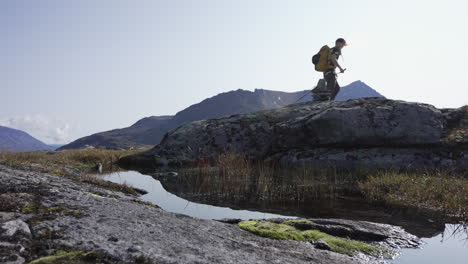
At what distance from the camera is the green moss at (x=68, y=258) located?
93.4 inches

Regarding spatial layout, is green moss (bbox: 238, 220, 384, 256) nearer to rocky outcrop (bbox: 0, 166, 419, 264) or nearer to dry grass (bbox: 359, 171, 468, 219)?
rocky outcrop (bbox: 0, 166, 419, 264)

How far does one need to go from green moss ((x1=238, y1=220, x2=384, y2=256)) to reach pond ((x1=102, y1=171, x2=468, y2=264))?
367 millimetres

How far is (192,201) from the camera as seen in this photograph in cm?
718

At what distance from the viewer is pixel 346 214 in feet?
20.4

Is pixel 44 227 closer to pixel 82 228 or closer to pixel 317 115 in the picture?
pixel 82 228

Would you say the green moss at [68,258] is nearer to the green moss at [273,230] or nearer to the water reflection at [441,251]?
the green moss at [273,230]

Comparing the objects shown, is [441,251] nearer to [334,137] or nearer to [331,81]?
[334,137]

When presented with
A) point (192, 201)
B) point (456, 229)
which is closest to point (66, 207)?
point (192, 201)

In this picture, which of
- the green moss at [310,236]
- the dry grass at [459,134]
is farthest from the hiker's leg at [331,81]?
the green moss at [310,236]

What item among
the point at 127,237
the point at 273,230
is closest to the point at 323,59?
the point at 273,230

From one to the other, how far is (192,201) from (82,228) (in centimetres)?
406

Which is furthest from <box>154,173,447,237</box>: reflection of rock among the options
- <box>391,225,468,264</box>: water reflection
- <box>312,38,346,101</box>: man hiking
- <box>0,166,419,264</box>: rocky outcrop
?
<box>312,38,346,101</box>: man hiking

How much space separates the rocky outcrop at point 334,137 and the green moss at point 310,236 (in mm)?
7526

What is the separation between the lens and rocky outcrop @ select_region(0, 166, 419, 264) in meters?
2.69
